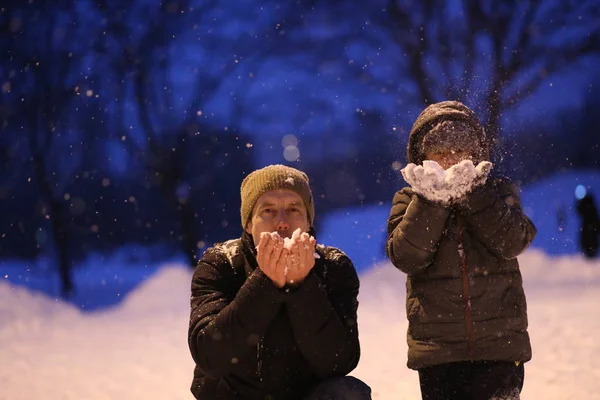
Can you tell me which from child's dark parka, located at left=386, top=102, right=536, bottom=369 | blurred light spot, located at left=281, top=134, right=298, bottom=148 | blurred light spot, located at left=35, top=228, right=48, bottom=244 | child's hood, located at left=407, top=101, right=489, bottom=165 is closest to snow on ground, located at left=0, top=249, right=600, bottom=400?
blurred light spot, located at left=35, top=228, right=48, bottom=244

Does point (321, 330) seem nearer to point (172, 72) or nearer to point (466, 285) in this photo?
point (466, 285)

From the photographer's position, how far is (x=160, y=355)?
534 cm

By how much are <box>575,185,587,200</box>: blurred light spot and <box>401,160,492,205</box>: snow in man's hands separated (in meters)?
6.91

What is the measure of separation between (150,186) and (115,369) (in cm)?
502

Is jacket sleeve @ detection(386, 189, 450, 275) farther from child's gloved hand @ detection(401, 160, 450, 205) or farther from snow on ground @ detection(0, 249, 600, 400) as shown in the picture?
snow on ground @ detection(0, 249, 600, 400)

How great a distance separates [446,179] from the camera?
7.66 ft

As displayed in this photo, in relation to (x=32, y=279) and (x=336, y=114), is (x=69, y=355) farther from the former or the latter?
(x=336, y=114)

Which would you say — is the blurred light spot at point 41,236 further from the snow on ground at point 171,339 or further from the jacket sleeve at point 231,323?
the jacket sleeve at point 231,323

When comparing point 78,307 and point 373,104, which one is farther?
point 373,104

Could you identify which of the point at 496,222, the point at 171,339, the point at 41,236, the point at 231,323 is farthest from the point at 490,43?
the point at 231,323

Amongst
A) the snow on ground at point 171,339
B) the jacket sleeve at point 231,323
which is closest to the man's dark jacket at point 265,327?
the jacket sleeve at point 231,323

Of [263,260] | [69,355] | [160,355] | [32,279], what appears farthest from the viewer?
[32,279]

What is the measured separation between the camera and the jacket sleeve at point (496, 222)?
7.79ft

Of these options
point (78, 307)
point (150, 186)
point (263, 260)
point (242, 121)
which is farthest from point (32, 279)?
point (263, 260)
